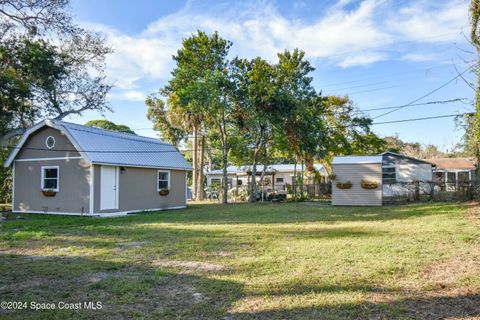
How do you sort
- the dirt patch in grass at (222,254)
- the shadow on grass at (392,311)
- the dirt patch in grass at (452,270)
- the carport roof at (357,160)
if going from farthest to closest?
the carport roof at (357,160), the dirt patch in grass at (222,254), the dirt patch in grass at (452,270), the shadow on grass at (392,311)

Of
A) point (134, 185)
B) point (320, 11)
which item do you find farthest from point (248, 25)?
point (134, 185)

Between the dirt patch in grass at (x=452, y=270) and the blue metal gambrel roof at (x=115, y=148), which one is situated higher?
the blue metal gambrel roof at (x=115, y=148)

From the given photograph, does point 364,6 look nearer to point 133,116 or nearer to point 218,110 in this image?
point 218,110

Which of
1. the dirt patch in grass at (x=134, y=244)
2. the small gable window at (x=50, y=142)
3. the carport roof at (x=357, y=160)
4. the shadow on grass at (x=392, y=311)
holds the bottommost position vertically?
A: the dirt patch in grass at (x=134, y=244)

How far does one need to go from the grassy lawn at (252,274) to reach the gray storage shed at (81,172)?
215 inches

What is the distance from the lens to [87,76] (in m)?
21.7

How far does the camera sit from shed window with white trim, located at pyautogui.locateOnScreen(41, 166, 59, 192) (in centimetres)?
1443

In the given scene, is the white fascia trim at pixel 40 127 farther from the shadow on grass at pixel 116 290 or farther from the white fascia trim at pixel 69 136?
the shadow on grass at pixel 116 290

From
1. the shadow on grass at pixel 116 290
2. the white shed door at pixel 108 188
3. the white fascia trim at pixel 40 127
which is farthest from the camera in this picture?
the white shed door at pixel 108 188

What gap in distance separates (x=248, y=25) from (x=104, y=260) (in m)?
12.2

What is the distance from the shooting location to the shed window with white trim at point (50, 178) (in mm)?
14430

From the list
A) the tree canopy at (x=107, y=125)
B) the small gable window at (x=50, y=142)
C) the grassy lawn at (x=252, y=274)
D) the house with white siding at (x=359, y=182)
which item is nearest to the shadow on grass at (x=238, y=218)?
the grassy lawn at (x=252, y=274)

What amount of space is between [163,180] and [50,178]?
16.7ft

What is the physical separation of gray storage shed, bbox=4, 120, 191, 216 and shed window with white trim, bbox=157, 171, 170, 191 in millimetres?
255
